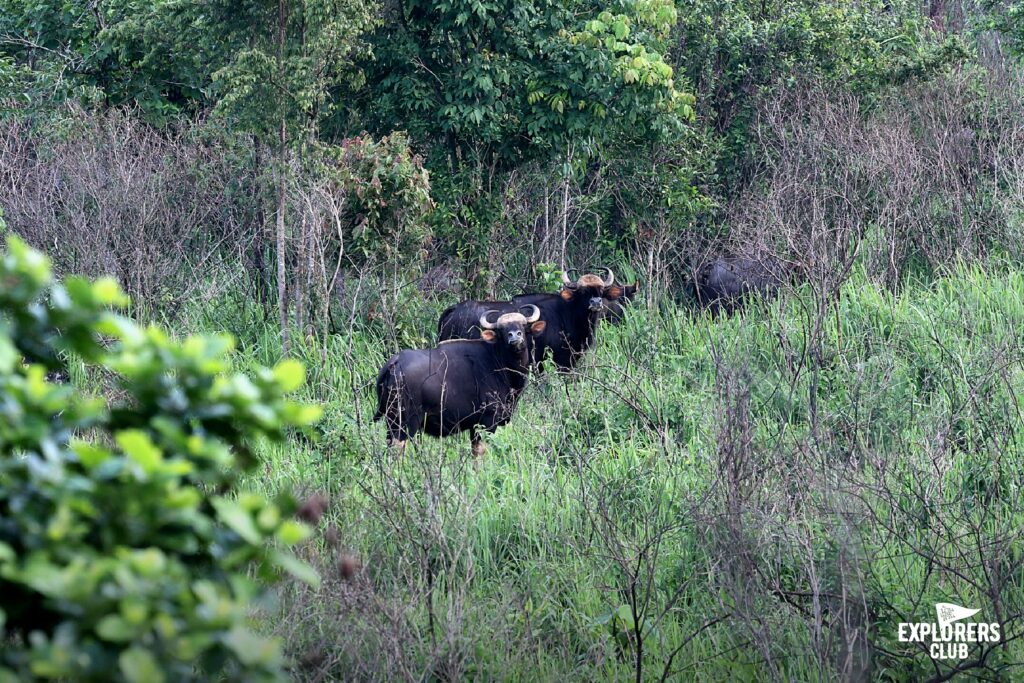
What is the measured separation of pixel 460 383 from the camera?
9227mm

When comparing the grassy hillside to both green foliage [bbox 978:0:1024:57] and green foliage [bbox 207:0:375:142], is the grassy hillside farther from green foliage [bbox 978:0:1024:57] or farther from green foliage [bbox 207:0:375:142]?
green foliage [bbox 978:0:1024:57]

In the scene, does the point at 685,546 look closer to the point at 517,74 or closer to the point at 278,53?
the point at 278,53

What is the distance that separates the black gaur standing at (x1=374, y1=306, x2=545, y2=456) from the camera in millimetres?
8750

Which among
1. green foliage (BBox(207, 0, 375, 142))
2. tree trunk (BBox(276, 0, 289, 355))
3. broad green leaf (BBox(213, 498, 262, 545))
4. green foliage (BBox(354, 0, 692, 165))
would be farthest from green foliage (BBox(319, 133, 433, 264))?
broad green leaf (BBox(213, 498, 262, 545))

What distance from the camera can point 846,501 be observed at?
596 cm

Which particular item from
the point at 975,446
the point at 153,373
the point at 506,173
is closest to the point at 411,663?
the point at 153,373

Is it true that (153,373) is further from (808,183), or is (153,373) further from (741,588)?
(808,183)

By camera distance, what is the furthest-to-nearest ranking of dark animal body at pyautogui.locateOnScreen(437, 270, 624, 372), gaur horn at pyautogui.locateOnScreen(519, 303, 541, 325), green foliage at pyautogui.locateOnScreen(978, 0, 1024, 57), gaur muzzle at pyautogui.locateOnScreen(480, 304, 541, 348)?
green foliage at pyautogui.locateOnScreen(978, 0, 1024, 57), dark animal body at pyautogui.locateOnScreen(437, 270, 624, 372), gaur horn at pyautogui.locateOnScreen(519, 303, 541, 325), gaur muzzle at pyautogui.locateOnScreen(480, 304, 541, 348)

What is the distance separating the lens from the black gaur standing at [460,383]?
8750 millimetres

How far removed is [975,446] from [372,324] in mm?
6382

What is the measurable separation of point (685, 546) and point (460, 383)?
122 inches
